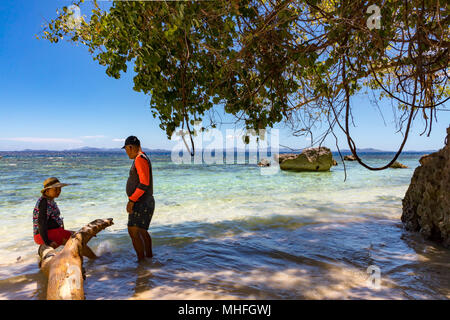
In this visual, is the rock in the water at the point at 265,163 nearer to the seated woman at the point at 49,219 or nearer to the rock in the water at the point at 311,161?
the rock in the water at the point at 311,161

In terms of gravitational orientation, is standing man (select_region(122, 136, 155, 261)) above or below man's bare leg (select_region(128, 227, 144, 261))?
above

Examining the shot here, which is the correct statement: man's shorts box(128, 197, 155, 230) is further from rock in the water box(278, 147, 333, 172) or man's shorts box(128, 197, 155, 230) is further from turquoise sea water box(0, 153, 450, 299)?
rock in the water box(278, 147, 333, 172)

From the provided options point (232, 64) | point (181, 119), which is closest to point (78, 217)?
point (181, 119)

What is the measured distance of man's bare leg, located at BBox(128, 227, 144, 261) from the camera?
4.46m

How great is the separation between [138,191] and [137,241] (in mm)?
891

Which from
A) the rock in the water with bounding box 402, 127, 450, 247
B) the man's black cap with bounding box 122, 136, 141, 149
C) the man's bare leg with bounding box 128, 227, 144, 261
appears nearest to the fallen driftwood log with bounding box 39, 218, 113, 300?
the man's bare leg with bounding box 128, 227, 144, 261

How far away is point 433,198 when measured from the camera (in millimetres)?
5391

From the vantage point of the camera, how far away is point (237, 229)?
7070mm

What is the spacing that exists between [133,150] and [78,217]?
604cm

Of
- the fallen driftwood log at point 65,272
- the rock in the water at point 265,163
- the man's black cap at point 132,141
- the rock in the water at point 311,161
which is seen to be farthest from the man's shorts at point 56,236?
the rock in the water at point 265,163

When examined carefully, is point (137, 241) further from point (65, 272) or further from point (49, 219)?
point (65, 272)

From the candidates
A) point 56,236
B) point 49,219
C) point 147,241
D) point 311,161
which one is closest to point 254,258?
point 147,241

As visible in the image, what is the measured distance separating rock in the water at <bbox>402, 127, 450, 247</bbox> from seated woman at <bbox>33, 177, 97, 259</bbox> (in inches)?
251

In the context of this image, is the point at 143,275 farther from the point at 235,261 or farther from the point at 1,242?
the point at 1,242
